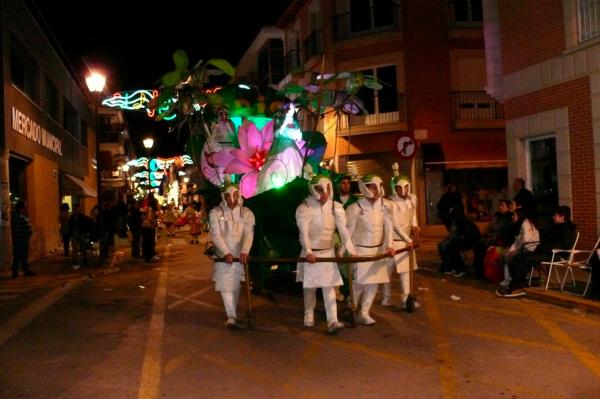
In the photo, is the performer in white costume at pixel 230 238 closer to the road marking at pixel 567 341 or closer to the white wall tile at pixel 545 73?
the road marking at pixel 567 341

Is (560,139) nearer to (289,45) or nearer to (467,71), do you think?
(467,71)

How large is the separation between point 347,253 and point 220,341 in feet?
6.16

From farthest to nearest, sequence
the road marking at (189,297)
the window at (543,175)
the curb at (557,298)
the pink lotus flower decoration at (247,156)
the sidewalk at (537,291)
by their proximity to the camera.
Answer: the window at (543,175) < the road marking at (189,297) < the pink lotus flower decoration at (247,156) < the sidewalk at (537,291) < the curb at (557,298)

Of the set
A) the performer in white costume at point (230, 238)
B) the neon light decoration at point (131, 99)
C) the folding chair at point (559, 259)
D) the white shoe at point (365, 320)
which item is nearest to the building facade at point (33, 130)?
the neon light decoration at point (131, 99)

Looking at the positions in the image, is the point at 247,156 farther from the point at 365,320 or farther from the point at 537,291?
the point at 537,291

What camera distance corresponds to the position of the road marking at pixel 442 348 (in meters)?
5.76

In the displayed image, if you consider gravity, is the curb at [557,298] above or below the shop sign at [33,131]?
below

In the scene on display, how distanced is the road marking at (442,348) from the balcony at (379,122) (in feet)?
49.2

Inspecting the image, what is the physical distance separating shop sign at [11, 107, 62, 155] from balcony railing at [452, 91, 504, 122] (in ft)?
46.7

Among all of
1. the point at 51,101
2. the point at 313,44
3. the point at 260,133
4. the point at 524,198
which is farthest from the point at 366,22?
the point at 260,133

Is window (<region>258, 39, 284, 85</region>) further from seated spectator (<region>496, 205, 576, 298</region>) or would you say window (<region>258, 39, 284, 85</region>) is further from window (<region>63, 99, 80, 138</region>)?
seated spectator (<region>496, 205, 576, 298</region>)

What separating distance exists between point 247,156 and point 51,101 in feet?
54.5

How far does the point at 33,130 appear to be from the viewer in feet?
65.3

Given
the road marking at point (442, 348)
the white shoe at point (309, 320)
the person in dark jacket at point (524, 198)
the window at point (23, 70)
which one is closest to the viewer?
the road marking at point (442, 348)
